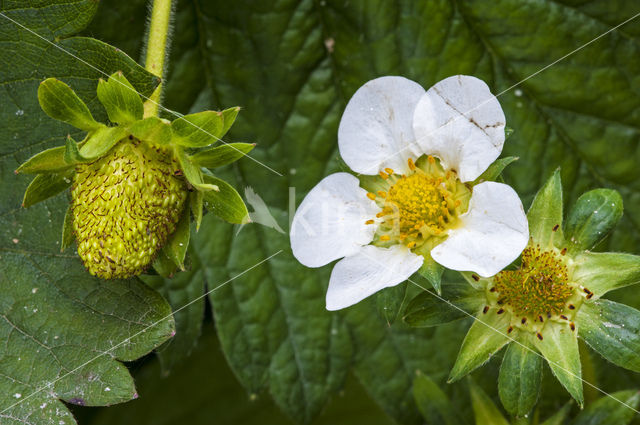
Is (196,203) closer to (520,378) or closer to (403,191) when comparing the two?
(403,191)

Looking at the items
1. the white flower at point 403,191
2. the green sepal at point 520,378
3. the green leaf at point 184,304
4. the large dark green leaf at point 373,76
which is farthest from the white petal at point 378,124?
the green leaf at point 184,304

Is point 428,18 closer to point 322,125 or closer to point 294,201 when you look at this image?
point 322,125

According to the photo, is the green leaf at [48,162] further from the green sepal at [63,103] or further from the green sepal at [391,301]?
the green sepal at [391,301]

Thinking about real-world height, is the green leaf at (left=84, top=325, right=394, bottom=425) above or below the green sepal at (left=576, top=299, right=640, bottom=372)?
below

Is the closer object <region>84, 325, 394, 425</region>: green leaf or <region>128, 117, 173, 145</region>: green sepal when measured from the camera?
<region>128, 117, 173, 145</region>: green sepal

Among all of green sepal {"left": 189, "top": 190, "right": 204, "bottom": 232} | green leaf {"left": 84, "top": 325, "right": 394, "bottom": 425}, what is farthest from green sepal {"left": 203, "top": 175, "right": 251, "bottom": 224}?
green leaf {"left": 84, "top": 325, "right": 394, "bottom": 425}

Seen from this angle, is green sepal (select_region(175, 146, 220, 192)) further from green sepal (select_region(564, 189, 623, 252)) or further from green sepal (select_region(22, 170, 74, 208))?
green sepal (select_region(564, 189, 623, 252))
